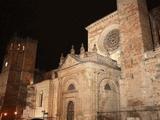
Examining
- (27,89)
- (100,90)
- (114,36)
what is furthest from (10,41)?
(100,90)

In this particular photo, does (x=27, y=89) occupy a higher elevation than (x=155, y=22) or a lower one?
lower

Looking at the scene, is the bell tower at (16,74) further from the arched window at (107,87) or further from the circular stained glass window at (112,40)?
the arched window at (107,87)

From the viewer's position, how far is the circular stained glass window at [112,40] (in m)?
26.1

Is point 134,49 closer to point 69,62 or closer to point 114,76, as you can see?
point 114,76

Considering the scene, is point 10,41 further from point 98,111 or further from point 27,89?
point 98,111

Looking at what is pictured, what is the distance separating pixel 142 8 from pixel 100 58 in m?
7.14

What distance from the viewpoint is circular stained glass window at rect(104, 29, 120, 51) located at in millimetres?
26083

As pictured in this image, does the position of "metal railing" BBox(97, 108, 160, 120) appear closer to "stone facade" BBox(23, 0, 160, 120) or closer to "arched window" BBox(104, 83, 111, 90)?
"stone facade" BBox(23, 0, 160, 120)

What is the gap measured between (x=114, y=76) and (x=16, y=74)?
20.3m

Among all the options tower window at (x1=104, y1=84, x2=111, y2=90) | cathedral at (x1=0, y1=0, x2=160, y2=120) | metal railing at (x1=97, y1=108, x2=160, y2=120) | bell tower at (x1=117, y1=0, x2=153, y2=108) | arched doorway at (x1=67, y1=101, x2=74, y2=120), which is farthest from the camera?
arched doorway at (x1=67, y1=101, x2=74, y2=120)

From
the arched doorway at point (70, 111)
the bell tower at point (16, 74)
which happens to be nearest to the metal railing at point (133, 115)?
the arched doorway at point (70, 111)

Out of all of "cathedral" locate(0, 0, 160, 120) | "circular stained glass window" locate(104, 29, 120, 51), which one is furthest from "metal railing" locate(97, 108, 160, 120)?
"circular stained glass window" locate(104, 29, 120, 51)

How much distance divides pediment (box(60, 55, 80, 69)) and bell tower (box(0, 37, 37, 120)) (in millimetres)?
14681

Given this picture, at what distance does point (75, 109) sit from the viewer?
2119 centimetres
